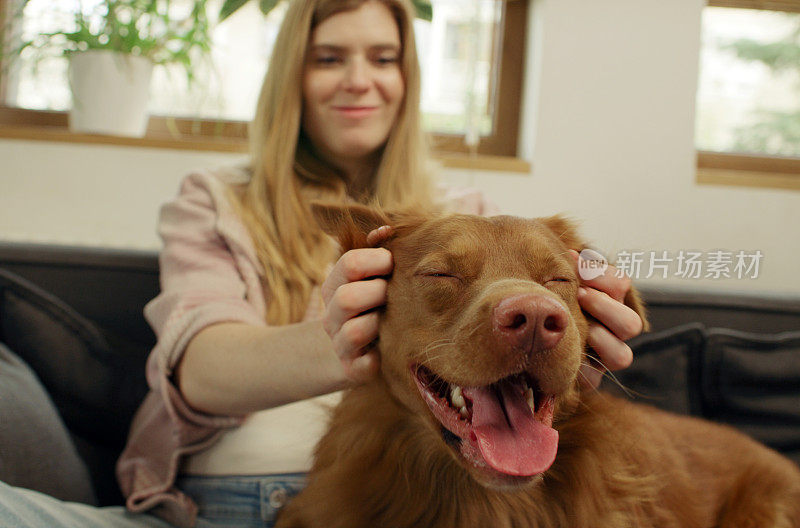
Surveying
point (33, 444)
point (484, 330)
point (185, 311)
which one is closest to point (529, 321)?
point (484, 330)

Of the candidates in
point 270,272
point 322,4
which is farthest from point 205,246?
point 322,4

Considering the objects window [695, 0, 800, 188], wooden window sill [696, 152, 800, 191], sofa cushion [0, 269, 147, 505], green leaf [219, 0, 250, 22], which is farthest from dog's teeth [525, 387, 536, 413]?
window [695, 0, 800, 188]

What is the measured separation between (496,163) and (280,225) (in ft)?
3.52

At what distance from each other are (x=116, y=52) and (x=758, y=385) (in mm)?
2364

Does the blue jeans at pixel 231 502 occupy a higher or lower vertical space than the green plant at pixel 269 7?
lower

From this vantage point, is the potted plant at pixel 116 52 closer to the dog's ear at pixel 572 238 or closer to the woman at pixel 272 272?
the woman at pixel 272 272

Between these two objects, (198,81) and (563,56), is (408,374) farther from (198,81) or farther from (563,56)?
(198,81)

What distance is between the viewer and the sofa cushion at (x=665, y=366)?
5.91 ft

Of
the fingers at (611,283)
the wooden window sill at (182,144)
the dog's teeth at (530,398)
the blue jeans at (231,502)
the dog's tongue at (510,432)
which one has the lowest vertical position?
the blue jeans at (231,502)

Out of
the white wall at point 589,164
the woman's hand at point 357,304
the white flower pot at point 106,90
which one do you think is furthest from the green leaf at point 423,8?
the woman's hand at point 357,304

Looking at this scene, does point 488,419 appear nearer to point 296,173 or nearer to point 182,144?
point 296,173

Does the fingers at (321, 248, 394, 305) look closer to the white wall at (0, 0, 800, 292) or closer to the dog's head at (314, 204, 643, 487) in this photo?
the dog's head at (314, 204, 643, 487)

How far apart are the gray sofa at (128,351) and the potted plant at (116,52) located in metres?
0.69

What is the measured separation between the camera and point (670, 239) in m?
2.19
